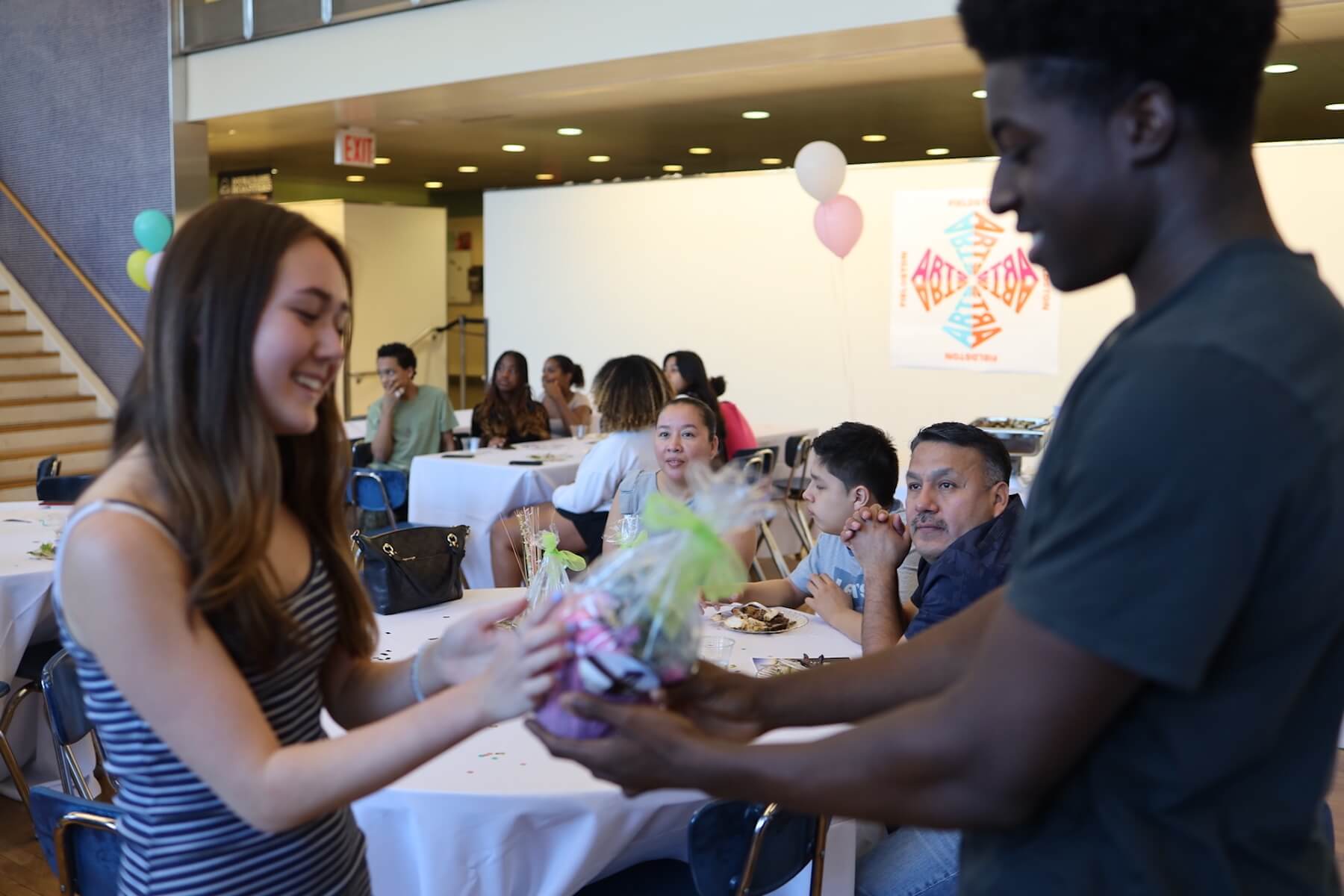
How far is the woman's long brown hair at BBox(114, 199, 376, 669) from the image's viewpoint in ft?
3.90

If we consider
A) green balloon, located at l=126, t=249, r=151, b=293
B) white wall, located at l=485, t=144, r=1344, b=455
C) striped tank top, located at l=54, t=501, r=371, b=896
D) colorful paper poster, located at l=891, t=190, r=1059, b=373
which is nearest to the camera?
striped tank top, located at l=54, t=501, r=371, b=896

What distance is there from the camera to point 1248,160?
91 cm

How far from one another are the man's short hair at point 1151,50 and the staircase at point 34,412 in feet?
29.7

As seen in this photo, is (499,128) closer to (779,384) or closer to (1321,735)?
(779,384)

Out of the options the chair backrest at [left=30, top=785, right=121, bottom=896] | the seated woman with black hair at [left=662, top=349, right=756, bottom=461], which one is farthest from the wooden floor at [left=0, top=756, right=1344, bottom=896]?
the seated woman with black hair at [left=662, top=349, right=756, bottom=461]

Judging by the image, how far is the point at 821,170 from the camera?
7387 mm

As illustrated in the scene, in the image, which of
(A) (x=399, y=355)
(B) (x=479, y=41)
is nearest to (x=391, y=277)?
(B) (x=479, y=41)

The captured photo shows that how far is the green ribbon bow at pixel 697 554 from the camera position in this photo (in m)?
1.14

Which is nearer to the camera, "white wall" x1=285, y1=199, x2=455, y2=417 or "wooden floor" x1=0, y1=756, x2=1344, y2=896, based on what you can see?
"wooden floor" x1=0, y1=756, x2=1344, y2=896

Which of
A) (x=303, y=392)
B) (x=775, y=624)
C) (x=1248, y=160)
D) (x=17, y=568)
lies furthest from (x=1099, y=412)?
(x=17, y=568)

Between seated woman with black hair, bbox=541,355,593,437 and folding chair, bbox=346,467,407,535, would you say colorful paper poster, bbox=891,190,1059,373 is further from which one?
folding chair, bbox=346,467,407,535

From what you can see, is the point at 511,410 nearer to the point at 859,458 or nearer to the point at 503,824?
the point at 859,458

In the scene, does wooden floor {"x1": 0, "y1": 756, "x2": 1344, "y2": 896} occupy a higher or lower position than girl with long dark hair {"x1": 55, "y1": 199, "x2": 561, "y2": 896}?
lower

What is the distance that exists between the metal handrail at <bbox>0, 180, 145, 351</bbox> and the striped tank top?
9363mm
